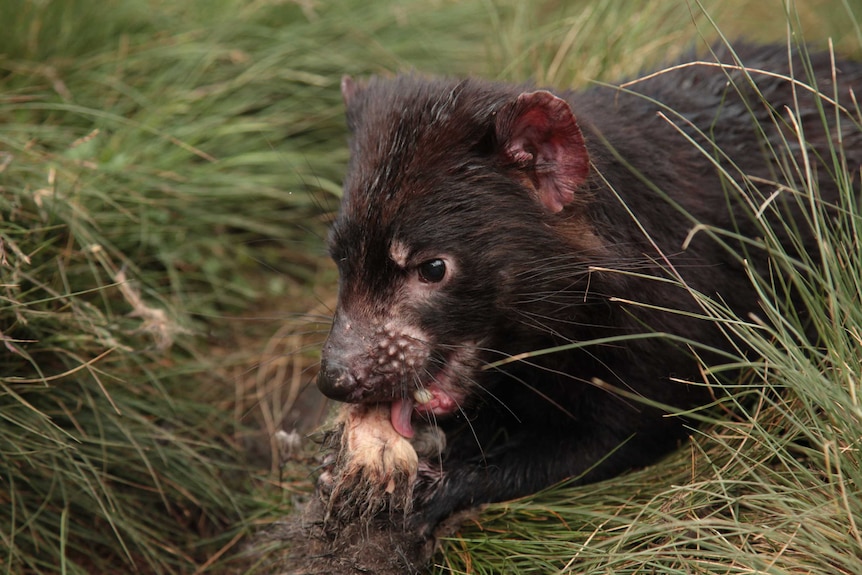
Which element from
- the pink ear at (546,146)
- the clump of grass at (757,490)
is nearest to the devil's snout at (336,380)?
the clump of grass at (757,490)

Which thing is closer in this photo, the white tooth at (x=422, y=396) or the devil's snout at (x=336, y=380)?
the devil's snout at (x=336, y=380)

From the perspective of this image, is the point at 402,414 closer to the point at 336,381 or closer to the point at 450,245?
the point at 336,381

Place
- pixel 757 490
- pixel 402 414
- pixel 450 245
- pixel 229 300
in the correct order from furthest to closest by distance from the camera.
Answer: pixel 229 300, pixel 402 414, pixel 450 245, pixel 757 490

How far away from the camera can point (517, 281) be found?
302 centimetres

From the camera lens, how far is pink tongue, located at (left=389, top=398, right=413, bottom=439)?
3072 millimetres

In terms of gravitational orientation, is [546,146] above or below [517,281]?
above

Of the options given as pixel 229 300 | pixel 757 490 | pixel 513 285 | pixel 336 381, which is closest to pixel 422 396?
pixel 336 381

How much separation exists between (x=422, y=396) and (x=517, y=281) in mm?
442

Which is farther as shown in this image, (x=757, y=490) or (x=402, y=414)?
(x=402, y=414)

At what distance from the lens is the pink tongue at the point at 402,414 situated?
307 cm

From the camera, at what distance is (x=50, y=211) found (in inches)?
147

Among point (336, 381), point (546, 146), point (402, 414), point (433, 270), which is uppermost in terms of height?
point (546, 146)

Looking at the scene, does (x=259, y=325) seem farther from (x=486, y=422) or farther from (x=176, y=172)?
(x=486, y=422)

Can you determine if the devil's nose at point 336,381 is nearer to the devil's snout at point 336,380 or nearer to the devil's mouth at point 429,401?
the devil's snout at point 336,380
